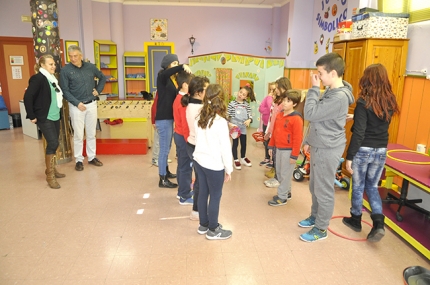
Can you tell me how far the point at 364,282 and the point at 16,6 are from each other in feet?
33.6

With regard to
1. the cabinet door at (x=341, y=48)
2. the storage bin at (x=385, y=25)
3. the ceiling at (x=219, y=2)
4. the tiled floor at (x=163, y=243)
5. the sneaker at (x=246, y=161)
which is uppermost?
the ceiling at (x=219, y=2)

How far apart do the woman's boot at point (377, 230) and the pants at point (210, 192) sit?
1.45 metres

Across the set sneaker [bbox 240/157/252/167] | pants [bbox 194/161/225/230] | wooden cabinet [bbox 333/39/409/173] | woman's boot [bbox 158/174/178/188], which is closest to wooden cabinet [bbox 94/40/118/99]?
sneaker [bbox 240/157/252/167]

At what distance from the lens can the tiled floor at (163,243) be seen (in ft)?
8.61

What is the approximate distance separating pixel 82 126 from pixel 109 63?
625 cm

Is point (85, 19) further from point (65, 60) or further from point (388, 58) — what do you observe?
point (388, 58)

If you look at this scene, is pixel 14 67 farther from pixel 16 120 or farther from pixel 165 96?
pixel 165 96

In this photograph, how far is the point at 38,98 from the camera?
13.8 feet

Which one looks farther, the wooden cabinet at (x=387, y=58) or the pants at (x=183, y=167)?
the wooden cabinet at (x=387, y=58)

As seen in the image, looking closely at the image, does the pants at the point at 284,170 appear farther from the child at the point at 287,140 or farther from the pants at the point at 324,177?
the pants at the point at 324,177

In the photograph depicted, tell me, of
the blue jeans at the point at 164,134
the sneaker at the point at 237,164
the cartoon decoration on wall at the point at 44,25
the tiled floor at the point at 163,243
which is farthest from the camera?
the sneaker at the point at 237,164

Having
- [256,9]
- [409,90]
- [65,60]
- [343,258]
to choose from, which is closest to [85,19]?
[65,60]

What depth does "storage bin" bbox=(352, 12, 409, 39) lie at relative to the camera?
13.3 ft

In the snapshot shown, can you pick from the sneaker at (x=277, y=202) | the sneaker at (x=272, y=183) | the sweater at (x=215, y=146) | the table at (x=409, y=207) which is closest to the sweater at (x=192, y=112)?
the sweater at (x=215, y=146)
